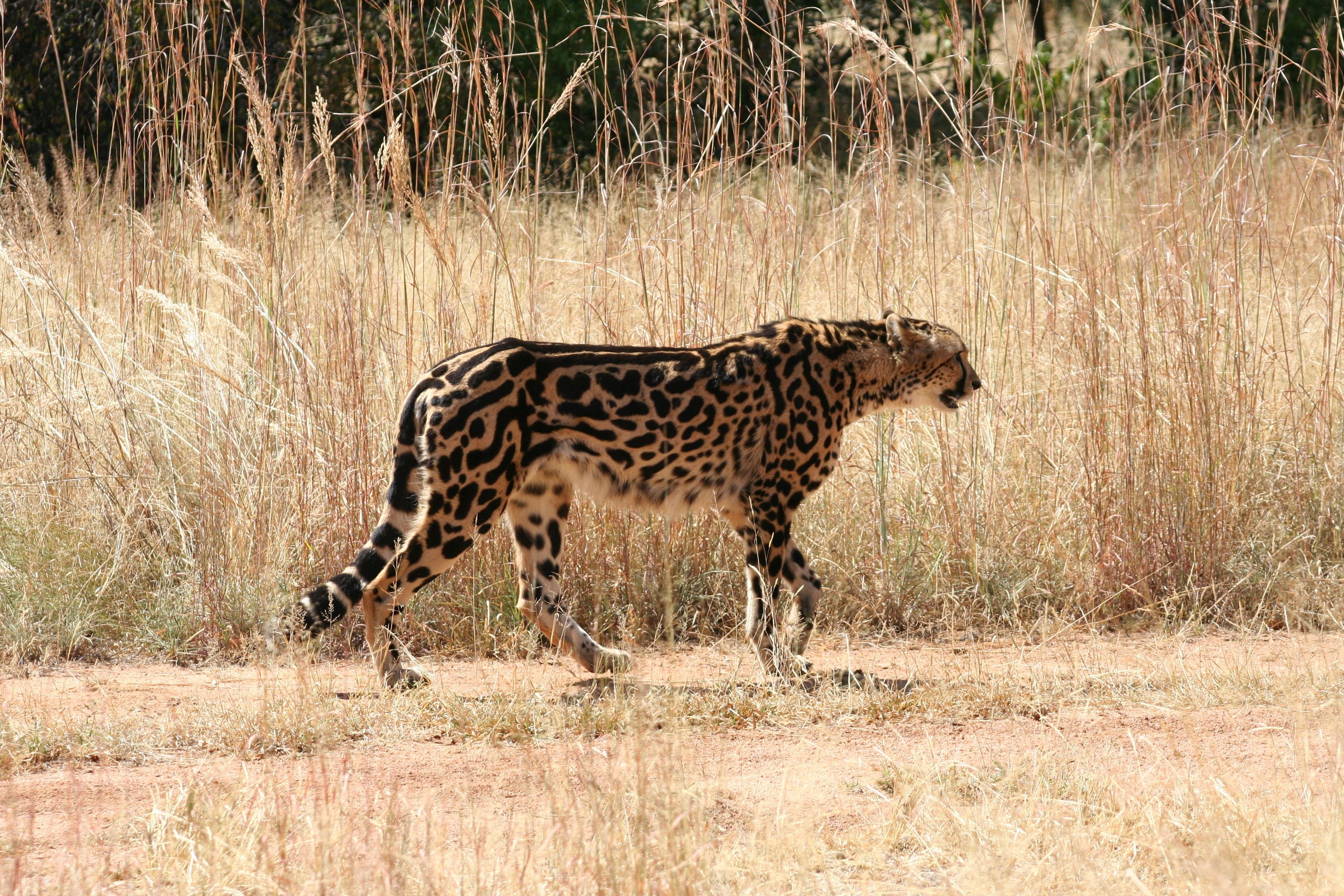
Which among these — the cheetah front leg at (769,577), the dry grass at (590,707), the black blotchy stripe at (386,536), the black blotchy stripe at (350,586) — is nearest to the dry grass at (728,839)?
the dry grass at (590,707)

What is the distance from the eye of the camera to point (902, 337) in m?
5.33

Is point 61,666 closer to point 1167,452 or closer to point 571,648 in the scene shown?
point 571,648

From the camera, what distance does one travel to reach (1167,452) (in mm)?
5723

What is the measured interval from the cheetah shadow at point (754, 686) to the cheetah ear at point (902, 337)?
127 cm

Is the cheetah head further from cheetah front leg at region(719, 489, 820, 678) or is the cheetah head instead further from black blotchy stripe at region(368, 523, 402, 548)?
black blotchy stripe at region(368, 523, 402, 548)

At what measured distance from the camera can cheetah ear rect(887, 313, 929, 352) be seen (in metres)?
5.32

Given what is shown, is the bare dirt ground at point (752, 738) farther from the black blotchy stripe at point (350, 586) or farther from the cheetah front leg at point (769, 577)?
the black blotchy stripe at point (350, 586)

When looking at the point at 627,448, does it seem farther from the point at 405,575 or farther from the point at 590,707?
the point at 590,707

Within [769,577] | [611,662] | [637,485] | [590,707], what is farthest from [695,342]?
[590,707]

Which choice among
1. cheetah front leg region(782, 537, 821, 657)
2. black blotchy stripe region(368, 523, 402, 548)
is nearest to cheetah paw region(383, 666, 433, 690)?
black blotchy stripe region(368, 523, 402, 548)

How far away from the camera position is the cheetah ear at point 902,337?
5.32 meters

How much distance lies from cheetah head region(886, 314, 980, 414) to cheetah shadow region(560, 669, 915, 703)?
1146 millimetres

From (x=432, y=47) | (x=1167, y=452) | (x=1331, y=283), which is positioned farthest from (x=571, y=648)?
(x=432, y=47)

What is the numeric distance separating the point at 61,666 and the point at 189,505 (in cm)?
82
